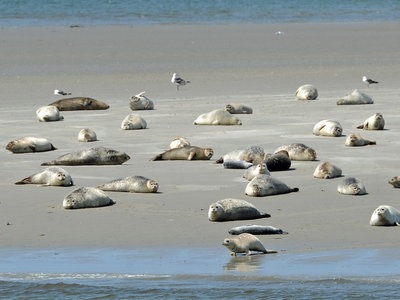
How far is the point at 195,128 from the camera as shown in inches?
488

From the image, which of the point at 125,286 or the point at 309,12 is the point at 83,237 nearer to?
the point at 125,286

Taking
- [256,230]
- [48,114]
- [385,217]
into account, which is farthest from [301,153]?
[48,114]

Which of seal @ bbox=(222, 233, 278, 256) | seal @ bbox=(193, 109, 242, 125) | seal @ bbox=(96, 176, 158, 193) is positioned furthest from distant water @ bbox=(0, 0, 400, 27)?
seal @ bbox=(222, 233, 278, 256)

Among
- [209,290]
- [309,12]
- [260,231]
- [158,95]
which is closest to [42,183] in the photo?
[260,231]

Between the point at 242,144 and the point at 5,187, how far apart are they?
2910mm

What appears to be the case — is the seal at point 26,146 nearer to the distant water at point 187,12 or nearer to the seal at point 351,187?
the seal at point 351,187

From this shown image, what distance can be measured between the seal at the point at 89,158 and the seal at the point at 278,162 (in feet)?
4.74

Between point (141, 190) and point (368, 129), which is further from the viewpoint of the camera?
point (368, 129)

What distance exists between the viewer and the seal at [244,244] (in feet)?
21.8

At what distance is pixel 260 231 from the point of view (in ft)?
23.6

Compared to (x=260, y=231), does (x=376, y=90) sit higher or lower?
higher

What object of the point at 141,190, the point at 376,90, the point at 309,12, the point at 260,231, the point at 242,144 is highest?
the point at 309,12

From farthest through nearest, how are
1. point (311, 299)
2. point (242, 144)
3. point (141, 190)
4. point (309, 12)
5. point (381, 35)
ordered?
1. point (309, 12)
2. point (381, 35)
3. point (242, 144)
4. point (141, 190)
5. point (311, 299)

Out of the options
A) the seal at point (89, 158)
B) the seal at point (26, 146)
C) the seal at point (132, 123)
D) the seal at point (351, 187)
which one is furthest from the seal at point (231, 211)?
the seal at point (132, 123)
